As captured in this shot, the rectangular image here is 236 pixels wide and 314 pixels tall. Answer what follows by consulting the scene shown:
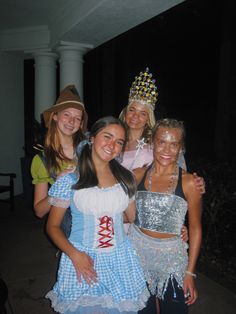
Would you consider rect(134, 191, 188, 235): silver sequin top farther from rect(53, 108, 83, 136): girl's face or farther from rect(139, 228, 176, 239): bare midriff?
rect(53, 108, 83, 136): girl's face

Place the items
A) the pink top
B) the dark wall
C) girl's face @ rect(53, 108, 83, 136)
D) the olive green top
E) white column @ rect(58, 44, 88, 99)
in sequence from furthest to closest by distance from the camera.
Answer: the dark wall, white column @ rect(58, 44, 88, 99), the pink top, girl's face @ rect(53, 108, 83, 136), the olive green top

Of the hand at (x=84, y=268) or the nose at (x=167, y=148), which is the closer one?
the hand at (x=84, y=268)

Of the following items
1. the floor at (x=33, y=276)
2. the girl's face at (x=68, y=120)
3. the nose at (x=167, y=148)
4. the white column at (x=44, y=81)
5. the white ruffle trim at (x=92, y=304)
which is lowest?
the floor at (x=33, y=276)

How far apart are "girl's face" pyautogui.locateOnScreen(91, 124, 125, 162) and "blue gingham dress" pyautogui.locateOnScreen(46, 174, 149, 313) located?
0.21 m

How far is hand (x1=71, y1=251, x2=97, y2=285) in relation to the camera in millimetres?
1604

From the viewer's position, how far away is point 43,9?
5.40 meters

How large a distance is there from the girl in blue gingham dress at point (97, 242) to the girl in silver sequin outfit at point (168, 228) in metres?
0.16

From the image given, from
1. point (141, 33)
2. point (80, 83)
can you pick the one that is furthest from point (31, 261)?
point (141, 33)

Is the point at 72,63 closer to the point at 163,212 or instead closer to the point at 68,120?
the point at 68,120

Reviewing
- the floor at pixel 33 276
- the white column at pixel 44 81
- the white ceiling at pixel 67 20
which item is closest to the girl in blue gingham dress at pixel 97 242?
the floor at pixel 33 276

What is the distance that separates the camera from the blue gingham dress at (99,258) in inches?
63.4

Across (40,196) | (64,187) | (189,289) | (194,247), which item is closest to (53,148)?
(40,196)

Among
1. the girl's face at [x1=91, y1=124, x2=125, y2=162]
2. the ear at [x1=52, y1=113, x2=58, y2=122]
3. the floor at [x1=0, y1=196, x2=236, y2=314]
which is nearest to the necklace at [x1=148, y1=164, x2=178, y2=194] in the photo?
the girl's face at [x1=91, y1=124, x2=125, y2=162]

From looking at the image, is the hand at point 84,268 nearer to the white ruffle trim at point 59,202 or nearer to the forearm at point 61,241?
the forearm at point 61,241
